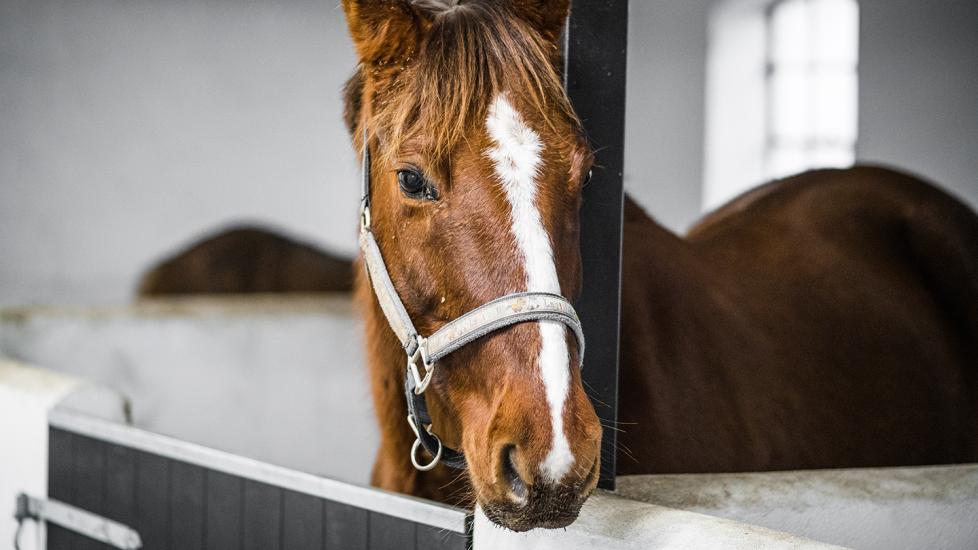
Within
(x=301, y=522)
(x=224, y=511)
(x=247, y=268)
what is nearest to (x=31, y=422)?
(x=224, y=511)

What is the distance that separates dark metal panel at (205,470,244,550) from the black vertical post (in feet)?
2.47

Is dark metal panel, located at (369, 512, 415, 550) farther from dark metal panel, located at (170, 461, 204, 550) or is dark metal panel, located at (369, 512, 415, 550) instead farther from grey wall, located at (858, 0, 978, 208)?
grey wall, located at (858, 0, 978, 208)

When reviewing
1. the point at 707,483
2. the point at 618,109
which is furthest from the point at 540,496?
the point at 618,109

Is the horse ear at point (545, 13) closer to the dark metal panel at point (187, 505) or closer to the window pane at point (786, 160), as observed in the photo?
the dark metal panel at point (187, 505)

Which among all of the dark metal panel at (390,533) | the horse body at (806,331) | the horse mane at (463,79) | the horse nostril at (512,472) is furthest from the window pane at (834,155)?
the horse nostril at (512,472)

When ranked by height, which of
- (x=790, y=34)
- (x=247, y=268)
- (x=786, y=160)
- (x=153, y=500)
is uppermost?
(x=790, y=34)

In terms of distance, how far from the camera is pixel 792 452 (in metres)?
2.05

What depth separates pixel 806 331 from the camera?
234cm

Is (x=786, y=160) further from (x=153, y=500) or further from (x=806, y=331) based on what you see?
(x=153, y=500)

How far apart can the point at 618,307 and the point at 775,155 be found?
5.73 metres

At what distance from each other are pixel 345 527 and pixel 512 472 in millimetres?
527

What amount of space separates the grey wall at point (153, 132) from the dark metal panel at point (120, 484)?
4327 millimetres

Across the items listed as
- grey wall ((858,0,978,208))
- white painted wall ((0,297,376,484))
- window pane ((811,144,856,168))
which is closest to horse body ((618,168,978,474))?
white painted wall ((0,297,376,484))

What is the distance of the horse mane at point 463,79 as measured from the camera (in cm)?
125
